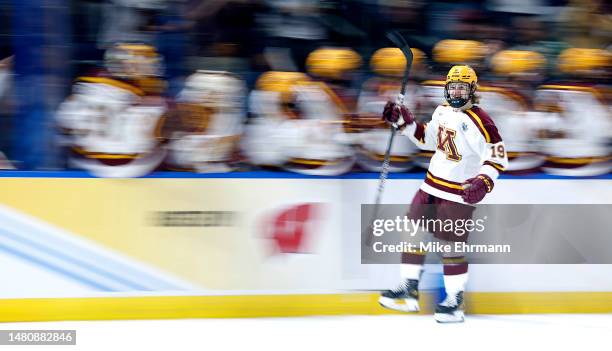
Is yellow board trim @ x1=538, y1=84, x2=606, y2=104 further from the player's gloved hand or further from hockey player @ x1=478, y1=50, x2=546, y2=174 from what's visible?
the player's gloved hand

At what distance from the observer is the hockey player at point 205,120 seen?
455 cm

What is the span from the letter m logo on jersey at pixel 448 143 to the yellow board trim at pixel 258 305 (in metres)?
0.84

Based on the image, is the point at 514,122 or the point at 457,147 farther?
the point at 514,122

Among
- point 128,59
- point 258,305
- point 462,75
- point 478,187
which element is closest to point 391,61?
point 462,75

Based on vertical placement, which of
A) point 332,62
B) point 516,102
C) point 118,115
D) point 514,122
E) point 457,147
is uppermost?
point 332,62

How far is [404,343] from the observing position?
4344mm

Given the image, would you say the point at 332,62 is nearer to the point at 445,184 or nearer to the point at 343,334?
the point at 445,184

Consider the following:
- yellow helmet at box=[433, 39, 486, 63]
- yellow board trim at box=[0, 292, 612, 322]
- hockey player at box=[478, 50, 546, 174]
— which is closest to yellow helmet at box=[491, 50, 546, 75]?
hockey player at box=[478, 50, 546, 174]

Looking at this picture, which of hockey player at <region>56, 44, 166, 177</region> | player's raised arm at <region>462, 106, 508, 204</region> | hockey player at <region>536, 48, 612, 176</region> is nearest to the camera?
player's raised arm at <region>462, 106, 508, 204</region>

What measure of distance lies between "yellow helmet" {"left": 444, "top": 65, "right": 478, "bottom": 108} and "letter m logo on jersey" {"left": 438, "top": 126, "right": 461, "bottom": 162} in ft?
0.45

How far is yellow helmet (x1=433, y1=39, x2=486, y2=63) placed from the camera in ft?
15.5

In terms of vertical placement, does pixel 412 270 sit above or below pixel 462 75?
below

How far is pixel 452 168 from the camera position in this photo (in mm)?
4504

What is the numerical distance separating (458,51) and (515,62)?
1.10ft
